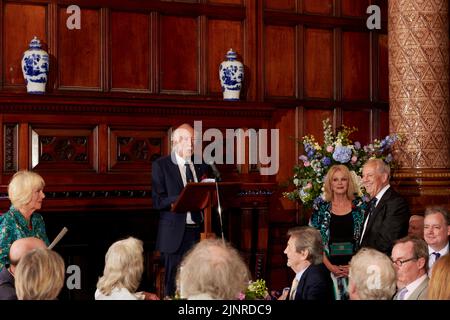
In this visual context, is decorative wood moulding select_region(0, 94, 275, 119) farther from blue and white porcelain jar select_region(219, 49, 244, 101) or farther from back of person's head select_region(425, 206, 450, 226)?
back of person's head select_region(425, 206, 450, 226)

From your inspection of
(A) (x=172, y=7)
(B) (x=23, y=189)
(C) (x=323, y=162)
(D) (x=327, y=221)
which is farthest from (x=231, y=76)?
(B) (x=23, y=189)

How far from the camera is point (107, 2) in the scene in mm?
7008

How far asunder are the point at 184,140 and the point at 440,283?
3.10m

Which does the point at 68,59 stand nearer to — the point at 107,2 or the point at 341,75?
the point at 107,2

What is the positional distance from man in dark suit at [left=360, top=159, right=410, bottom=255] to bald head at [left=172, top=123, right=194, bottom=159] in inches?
50.0

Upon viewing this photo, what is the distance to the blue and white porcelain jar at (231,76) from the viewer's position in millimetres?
7230

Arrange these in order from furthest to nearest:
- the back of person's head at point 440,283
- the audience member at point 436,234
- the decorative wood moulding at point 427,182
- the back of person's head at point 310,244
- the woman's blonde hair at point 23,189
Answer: the decorative wood moulding at point 427,182 < the woman's blonde hair at point 23,189 < the audience member at point 436,234 < the back of person's head at point 310,244 < the back of person's head at point 440,283

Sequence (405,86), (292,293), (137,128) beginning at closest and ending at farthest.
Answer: (292,293), (137,128), (405,86)

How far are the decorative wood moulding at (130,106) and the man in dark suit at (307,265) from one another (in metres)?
2.73

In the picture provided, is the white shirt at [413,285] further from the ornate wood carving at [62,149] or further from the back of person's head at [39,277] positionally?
the ornate wood carving at [62,149]

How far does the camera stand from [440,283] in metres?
3.07

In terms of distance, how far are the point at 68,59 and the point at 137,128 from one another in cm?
81

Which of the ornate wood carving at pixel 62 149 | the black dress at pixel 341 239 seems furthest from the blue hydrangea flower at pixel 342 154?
the ornate wood carving at pixel 62 149
